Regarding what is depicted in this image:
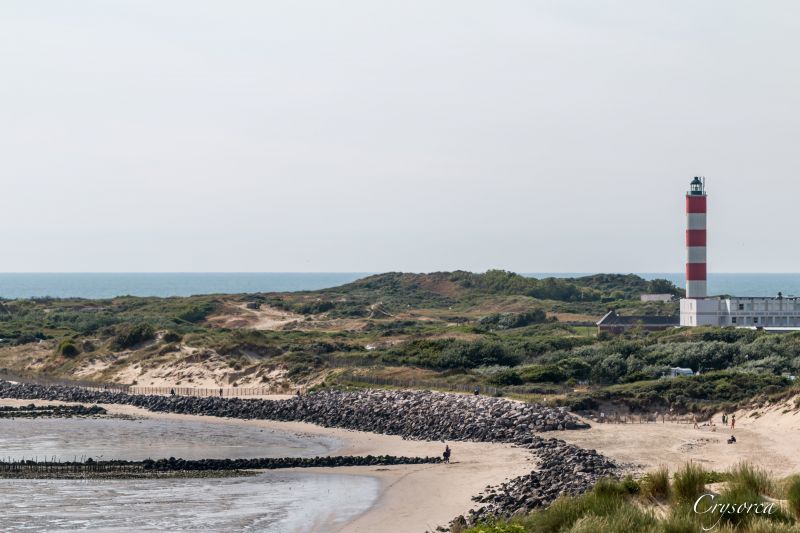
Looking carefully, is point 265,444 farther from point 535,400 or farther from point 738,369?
point 738,369

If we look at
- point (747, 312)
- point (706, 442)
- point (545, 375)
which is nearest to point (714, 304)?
point (747, 312)

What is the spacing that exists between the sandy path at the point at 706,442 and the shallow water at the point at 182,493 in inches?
417

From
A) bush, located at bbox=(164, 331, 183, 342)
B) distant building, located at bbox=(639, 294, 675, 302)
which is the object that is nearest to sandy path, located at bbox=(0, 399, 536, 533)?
bush, located at bbox=(164, 331, 183, 342)

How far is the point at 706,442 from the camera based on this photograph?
4522 cm

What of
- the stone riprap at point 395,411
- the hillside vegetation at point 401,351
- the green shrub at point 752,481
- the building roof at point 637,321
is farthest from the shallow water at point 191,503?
the building roof at point 637,321

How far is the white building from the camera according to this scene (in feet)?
297

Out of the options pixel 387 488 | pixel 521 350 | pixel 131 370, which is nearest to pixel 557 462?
pixel 387 488

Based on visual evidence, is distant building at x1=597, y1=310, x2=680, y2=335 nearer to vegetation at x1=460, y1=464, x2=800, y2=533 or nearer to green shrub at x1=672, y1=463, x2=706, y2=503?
vegetation at x1=460, y1=464, x2=800, y2=533

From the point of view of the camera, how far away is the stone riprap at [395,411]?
5128cm

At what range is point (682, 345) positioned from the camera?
242 feet

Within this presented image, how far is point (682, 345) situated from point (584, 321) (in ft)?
147

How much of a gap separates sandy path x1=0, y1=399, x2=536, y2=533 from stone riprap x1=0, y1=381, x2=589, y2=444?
1393 mm

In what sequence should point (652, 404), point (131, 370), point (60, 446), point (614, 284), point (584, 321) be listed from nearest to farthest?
point (60, 446), point (652, 404), point (131, 370), point (584, 321), point (614, 284)

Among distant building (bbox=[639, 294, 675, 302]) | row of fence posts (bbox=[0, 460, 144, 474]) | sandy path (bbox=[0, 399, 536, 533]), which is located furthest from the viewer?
distant building (bbox=[639, 294, 675, 302])
